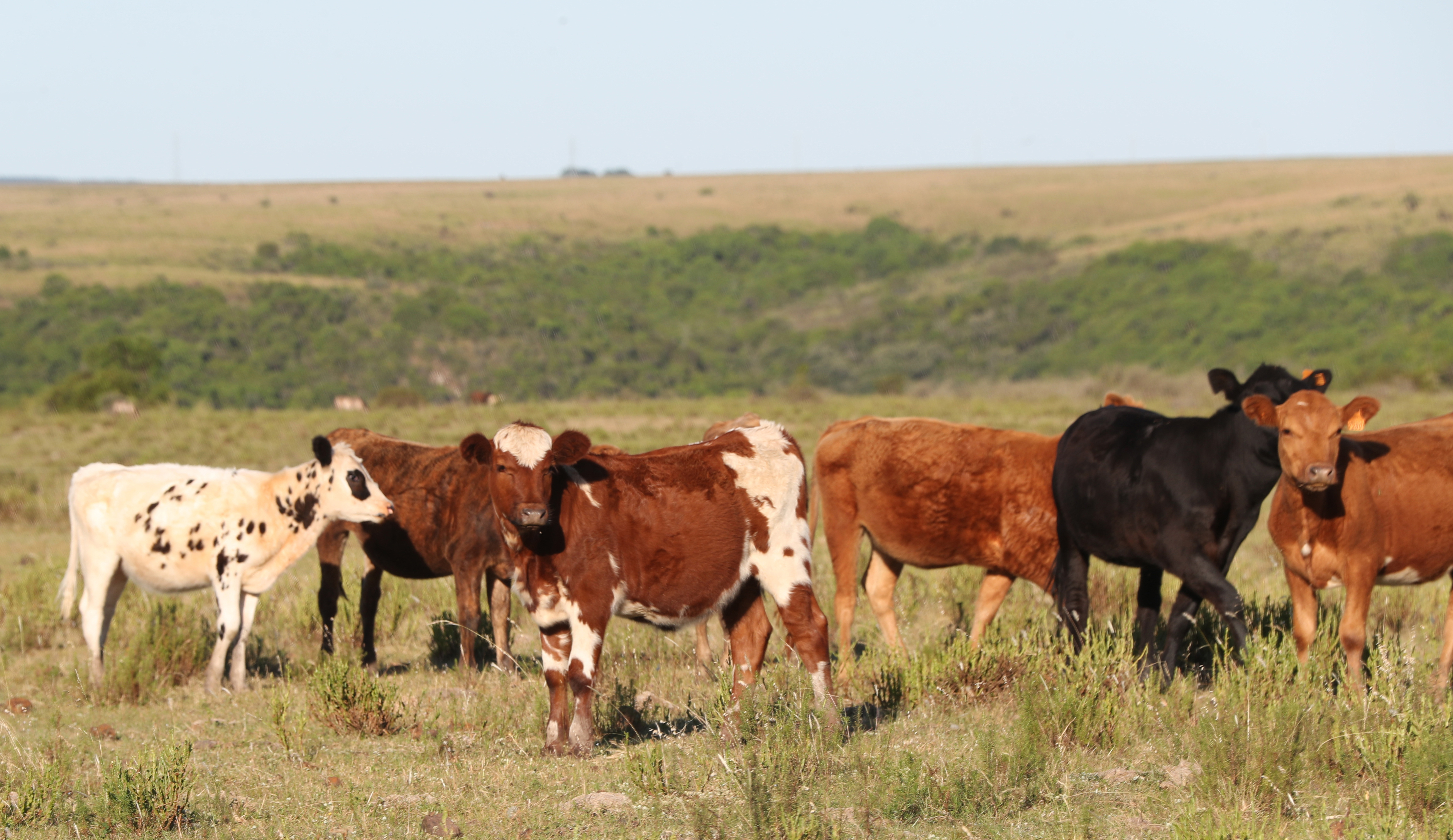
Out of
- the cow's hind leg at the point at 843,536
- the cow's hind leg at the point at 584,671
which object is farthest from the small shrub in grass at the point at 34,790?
the cow's hind leg at the point at 843,536

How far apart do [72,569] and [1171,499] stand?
24.3ft

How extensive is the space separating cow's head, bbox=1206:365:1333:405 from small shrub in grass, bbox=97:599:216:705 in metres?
6.72

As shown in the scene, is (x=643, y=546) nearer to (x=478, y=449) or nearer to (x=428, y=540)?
(x=478, y=449)

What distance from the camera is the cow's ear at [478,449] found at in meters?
6.66

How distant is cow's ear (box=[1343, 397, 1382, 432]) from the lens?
7.24 metres

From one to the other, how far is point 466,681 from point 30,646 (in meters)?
3.94

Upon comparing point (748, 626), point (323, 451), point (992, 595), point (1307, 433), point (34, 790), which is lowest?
point (34, 790)

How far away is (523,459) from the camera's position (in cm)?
655

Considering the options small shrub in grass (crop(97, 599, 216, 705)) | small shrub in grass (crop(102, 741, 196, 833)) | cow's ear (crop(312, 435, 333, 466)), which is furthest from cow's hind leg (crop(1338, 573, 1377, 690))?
small shrub in grass (crop(97, 599, 216, 705))

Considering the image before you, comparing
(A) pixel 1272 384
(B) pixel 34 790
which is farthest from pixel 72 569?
(A) pixel 1272 384

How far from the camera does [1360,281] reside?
70500 millimetres

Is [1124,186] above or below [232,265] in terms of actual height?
above

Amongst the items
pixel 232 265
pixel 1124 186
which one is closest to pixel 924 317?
pixel 232 265

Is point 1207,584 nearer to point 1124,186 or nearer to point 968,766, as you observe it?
point 968,766
